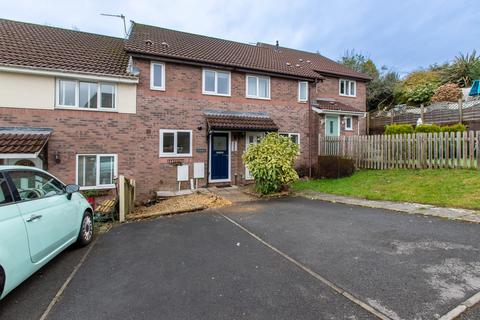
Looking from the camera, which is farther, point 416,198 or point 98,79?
point 98,79

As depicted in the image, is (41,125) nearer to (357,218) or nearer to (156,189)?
(156,189)

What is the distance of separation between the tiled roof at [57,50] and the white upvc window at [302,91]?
8.72 meters

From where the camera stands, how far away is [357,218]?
6.75 m

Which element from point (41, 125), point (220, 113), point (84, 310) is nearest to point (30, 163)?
point (41, 125)

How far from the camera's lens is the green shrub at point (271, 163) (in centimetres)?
1002

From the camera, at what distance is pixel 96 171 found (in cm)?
Answer: 1091

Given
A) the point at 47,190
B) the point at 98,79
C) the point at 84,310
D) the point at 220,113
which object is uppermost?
the point at 98,79

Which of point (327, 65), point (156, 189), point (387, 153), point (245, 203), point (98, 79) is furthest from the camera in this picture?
point (327, 65)

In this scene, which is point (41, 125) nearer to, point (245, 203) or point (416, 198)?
point (245, 203)

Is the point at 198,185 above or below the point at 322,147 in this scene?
below

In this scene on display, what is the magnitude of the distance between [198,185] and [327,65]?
14468mm

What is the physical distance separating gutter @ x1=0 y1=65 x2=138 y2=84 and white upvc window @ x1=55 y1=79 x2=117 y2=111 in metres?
0.31

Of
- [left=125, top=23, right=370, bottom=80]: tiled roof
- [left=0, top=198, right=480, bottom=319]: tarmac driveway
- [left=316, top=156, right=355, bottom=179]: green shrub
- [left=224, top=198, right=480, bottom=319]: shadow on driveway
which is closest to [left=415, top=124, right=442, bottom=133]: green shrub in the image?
[left=316, top=156, right=355, bottom=179]: green shrub

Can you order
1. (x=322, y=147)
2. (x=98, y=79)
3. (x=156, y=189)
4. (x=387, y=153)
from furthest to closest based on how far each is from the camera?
(x=322, y=147) → (x=387, y=153) → (x=156, y=189) → (x=98, y=79)
